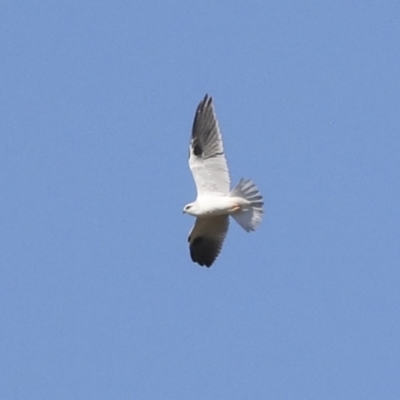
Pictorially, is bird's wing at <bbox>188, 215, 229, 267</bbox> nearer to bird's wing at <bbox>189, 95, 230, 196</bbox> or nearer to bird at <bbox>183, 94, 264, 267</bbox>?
bird at <bbox>183, 94, 264, 267</bbox>

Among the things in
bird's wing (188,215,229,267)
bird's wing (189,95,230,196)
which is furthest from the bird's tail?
bird's wing (188,215,229,267)

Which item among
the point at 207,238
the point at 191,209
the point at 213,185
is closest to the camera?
the point at 191,209

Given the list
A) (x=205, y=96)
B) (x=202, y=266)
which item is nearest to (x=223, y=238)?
(x=202, y=266)

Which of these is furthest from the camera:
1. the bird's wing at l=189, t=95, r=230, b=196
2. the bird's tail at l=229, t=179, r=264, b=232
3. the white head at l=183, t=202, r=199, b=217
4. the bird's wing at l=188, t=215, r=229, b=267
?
the bird's wing at l=188, t=215, r=229, b=267

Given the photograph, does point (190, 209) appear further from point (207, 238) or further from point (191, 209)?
point (207, 238)

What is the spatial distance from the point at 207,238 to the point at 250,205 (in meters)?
1.62

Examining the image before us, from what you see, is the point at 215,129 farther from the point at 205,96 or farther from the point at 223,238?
the point at 223,238

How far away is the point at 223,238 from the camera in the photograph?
60.4ft

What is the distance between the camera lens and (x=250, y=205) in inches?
669

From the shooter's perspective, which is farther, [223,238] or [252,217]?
[223,238]

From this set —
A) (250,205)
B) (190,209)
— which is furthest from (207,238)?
(250,205)

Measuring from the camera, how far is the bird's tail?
16938 mm

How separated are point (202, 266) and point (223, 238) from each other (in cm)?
60

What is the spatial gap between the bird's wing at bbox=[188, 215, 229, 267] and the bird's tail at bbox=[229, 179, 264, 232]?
96 cm
